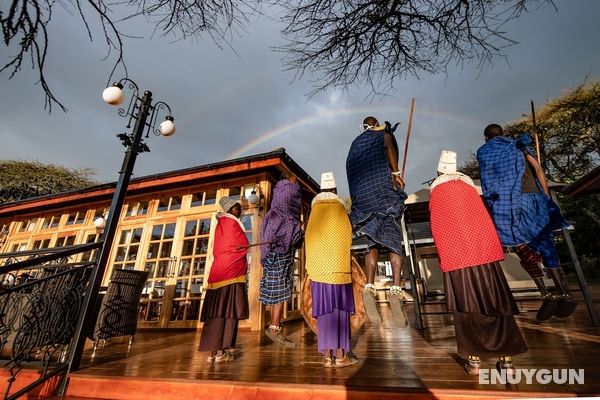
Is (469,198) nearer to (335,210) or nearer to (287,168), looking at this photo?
(335,210)

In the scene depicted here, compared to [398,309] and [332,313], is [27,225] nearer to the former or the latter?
[332,313]

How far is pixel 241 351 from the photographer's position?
296 centimetres

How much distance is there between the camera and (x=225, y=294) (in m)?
2.73

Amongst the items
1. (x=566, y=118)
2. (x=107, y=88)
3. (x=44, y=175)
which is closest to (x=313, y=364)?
(x=107, y=88)

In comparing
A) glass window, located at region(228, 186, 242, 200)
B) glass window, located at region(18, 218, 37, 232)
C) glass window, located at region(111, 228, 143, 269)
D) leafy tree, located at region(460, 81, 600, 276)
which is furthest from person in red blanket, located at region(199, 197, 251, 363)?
leafy tree, located at region(460, 81, 600, 276)

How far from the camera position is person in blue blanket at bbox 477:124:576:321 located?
8.00 ft

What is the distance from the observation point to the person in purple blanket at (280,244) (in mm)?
2939

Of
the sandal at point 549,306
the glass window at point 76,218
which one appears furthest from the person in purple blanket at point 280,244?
the glass window at point 76,218

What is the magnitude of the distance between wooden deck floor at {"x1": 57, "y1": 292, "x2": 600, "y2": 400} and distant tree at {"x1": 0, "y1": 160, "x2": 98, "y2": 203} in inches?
1047

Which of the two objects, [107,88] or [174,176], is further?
[174,176]

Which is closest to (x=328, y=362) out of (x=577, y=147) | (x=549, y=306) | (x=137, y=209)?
(x=549, y=306)

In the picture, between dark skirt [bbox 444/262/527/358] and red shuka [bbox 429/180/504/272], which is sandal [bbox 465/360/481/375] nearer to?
dark skirt [bbox 444/262/527/358]

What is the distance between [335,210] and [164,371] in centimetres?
192

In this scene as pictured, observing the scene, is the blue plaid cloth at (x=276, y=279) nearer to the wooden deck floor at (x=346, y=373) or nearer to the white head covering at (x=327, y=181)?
the wooden deck floor at (x=346, y=373)
